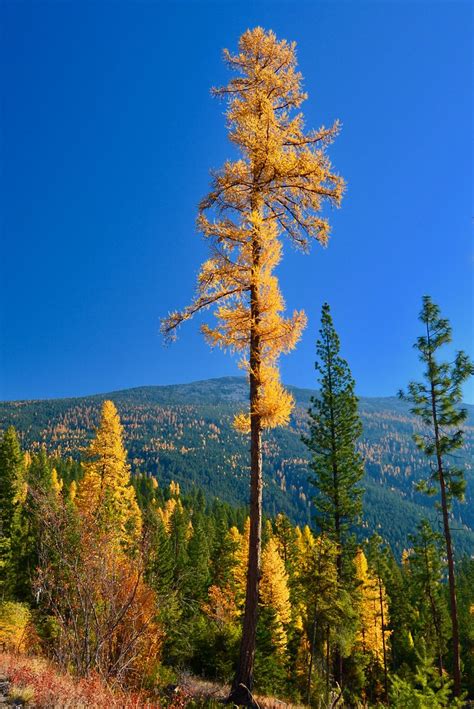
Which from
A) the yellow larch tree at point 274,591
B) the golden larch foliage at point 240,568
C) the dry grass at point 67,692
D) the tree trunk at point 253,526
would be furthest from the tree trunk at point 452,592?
the golden larch foliage at point 240,568

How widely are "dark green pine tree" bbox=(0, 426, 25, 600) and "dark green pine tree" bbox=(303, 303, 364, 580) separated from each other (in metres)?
20.2

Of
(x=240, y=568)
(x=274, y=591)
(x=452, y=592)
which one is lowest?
(x=240, y=568)

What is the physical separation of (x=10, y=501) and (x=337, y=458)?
22468 millimetres

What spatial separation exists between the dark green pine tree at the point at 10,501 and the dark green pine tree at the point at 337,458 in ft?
66.2

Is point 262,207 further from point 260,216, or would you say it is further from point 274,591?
point 274,591

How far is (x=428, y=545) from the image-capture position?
26203 mm

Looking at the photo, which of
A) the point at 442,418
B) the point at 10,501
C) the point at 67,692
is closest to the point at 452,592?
the point at 442,418

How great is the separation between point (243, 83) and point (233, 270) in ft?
17.3

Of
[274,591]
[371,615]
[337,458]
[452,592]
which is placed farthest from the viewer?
[371,615]

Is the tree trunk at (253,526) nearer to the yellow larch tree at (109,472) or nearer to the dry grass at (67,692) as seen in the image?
the dry grass at (67,692)

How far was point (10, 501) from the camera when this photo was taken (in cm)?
2877

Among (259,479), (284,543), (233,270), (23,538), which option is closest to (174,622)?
(23,538)

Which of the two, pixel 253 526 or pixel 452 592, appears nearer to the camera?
pixel 253 526

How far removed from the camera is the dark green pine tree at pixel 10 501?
27.7 metres
